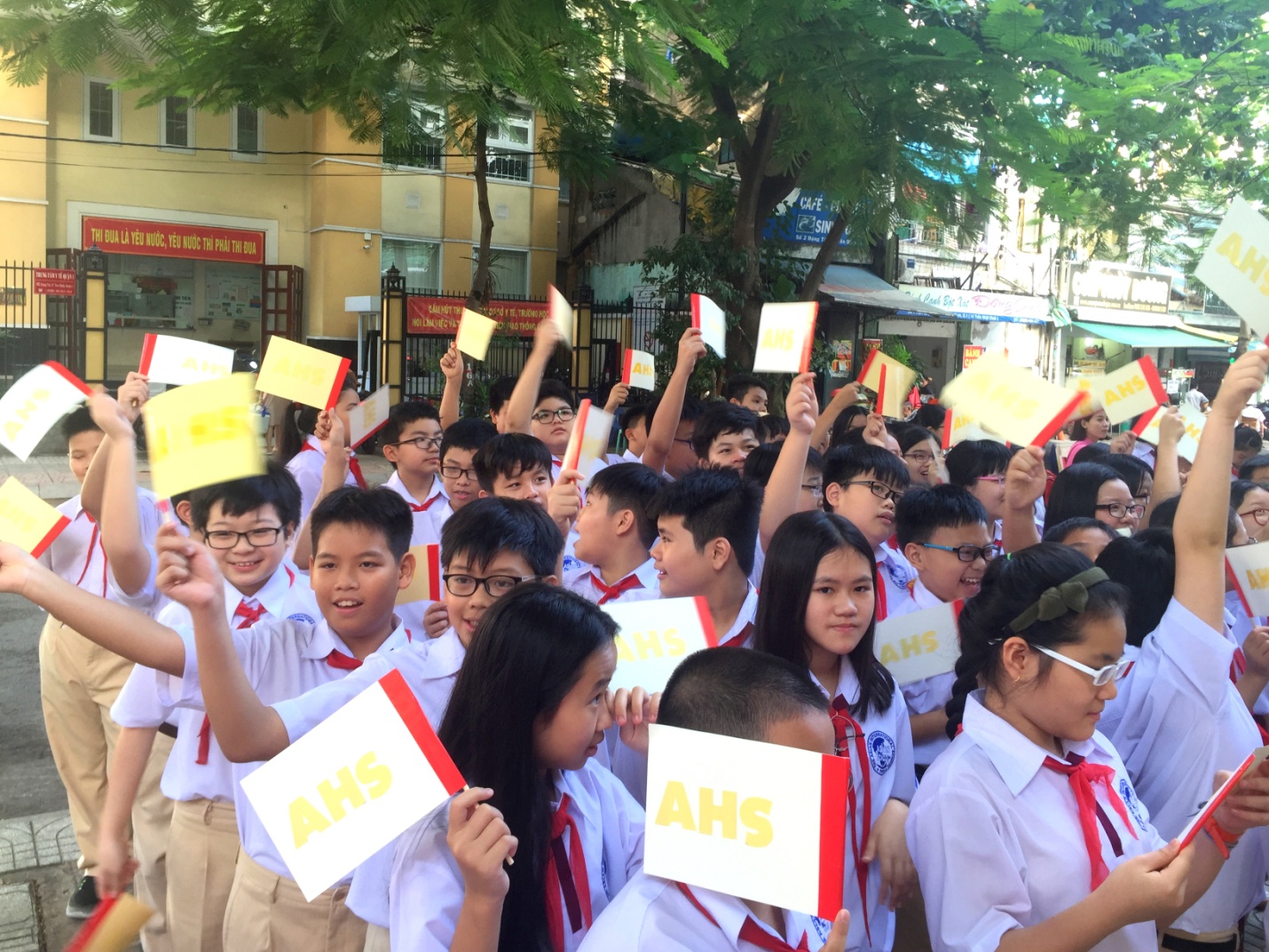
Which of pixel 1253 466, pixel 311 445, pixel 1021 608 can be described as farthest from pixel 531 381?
pixel 1253 466

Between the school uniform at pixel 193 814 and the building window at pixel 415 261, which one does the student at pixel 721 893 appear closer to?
the school uniform at pixel 193 814

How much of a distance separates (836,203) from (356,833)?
556 cm

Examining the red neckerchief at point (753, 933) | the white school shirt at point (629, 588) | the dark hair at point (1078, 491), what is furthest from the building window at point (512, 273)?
the red neckerchief at point (753, 933)

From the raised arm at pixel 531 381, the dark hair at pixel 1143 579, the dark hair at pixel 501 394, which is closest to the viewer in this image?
the dark hair at pixel 1143 579

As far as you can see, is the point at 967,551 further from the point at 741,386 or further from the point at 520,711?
the point at 741,386

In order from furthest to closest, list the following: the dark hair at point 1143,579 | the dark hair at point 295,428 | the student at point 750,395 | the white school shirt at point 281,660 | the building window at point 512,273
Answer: the building window at point 512,273 < the student at point 750,395 < the dark hair at point 295,428 < the dark hair at point 1143,579 < the white school shirt at point 281,660

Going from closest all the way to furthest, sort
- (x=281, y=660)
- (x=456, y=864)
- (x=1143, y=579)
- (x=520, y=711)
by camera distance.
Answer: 1. (x=456, y=864)
2. (x=520, y=711)
3. (x=281, y=660)
4. (x=1143, y=579)

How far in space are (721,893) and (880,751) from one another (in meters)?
0.88

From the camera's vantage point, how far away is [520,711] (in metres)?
1.60

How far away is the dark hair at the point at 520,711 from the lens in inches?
62.0

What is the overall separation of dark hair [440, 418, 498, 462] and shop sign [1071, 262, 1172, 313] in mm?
19840

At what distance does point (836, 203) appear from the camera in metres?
6.30

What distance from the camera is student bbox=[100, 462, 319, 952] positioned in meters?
2.25

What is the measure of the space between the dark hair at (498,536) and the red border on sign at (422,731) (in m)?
0.77
